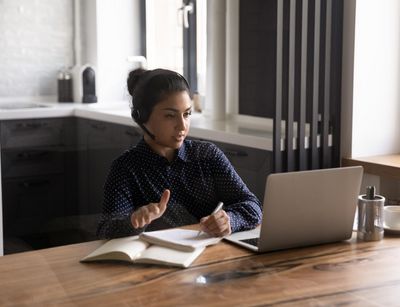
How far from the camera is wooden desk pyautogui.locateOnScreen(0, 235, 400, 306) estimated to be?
1233 millimetres

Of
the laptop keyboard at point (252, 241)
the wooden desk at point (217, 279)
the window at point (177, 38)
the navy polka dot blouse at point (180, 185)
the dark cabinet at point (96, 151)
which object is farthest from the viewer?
the window at point (177, 38)

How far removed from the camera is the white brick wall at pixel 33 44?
331 centimetres

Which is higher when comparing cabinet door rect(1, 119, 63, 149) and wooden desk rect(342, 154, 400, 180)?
cabinet door rect(1, 119, 63, 149)

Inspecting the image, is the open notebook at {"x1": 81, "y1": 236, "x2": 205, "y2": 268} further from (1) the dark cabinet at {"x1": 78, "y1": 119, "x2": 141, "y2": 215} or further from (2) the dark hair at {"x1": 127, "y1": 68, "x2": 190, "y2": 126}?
(1) the dark cabinet at {"x1": 78, "y1": 119, "x2": 141, "y2": 215}

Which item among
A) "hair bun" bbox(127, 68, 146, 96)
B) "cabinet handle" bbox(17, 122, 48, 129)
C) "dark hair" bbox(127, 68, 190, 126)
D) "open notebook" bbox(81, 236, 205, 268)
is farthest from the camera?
"cabinet handle" bbox(17, 122, 48, 129)

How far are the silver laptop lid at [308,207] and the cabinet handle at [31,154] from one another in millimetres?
1849

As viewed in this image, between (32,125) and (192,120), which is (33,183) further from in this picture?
(192,120)

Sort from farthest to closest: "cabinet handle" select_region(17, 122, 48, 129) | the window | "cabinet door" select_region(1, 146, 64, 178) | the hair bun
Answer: the window → "cabinet handle" select_region(17, 122, 48, 129) → "cabinet door" select_region(1, 146, 64, 178) → the hair bun

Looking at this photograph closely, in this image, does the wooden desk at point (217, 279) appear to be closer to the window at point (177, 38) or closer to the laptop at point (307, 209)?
the laptop at point (307, 209)

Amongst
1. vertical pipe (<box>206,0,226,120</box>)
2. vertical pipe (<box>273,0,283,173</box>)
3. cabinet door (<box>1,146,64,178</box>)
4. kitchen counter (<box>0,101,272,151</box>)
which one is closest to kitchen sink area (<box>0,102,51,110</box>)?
kitchen counter (<box>0,101,272,151</box>)

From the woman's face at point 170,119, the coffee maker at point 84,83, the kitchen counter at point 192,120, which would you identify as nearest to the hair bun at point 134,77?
the woman's face at point 170,119

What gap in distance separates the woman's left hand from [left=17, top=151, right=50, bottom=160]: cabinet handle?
66.3 inches

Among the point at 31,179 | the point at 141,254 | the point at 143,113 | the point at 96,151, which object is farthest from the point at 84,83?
the point at 141,254

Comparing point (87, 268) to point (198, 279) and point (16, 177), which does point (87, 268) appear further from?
point (16, 177)
